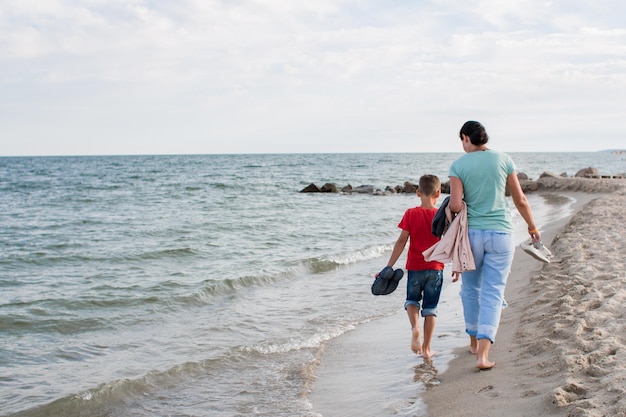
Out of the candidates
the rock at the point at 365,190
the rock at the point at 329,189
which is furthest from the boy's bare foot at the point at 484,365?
the rock at the point at 329,189

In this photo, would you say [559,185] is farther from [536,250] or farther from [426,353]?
[536,250]

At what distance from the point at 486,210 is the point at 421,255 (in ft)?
2.66

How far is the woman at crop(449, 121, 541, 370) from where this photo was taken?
14.6 ft

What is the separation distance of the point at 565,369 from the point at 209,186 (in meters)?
36.2

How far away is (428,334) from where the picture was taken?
5.32 metres

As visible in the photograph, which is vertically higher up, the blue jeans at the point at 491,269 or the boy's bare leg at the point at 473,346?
the blue jeans at the point at 491,269

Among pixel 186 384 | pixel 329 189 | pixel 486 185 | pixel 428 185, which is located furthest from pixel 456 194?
pixel 329 189

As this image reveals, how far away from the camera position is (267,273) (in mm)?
10742

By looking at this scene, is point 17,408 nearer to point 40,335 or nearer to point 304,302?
point 40,335

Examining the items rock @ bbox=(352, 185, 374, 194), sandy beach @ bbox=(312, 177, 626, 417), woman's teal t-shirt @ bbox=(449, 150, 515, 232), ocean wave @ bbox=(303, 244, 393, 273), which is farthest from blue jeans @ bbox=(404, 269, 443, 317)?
rock @ bbox=(352, 185, 374, 194)

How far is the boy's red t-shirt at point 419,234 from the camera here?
5.07 meters

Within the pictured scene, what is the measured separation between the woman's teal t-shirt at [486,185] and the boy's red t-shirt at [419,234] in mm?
552

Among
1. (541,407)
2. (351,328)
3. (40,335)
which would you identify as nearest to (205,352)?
(351,328)

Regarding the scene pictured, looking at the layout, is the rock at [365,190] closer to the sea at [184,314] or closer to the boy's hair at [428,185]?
the sea at [184,314]
